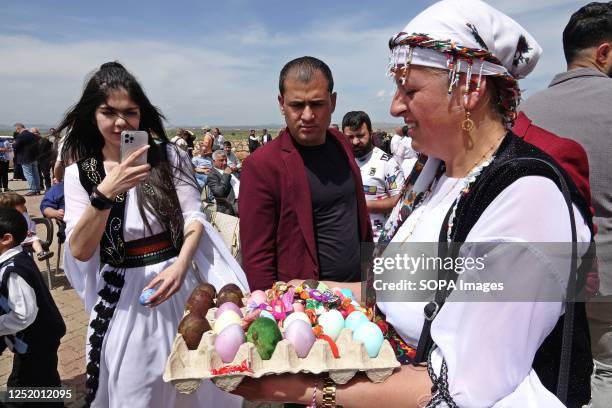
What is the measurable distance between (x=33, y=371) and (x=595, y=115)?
3.89m

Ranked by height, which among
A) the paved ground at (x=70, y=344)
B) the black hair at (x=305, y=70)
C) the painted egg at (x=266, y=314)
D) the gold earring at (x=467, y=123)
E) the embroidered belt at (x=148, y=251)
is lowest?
the paved ground at (x=70, y=344)

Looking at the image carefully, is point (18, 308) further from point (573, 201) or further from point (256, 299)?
point (573, 201)

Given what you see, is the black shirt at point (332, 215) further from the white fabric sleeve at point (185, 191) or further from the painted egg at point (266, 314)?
the painted egg at point (266, 314)

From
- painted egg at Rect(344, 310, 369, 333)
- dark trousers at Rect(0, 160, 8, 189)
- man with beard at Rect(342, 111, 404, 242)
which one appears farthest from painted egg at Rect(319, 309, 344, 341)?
dark trousers at Rect(0, 160, 8, 189)

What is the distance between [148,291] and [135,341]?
323 millimetres

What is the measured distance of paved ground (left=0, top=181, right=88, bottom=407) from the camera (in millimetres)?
3779

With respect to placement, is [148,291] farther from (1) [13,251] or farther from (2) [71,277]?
(1) [13,251]

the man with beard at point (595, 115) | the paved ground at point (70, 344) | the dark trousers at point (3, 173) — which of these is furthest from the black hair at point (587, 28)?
the dark trousers at point (3, 173)

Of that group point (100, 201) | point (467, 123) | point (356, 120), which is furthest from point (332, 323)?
point (356, 120)

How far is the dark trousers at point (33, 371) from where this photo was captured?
9.32ft

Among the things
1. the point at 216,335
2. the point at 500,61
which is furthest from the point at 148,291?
the point at 500,61

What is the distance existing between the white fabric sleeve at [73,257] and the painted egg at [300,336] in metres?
1.33

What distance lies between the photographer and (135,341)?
215cm

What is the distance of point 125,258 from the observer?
2.22 meters
